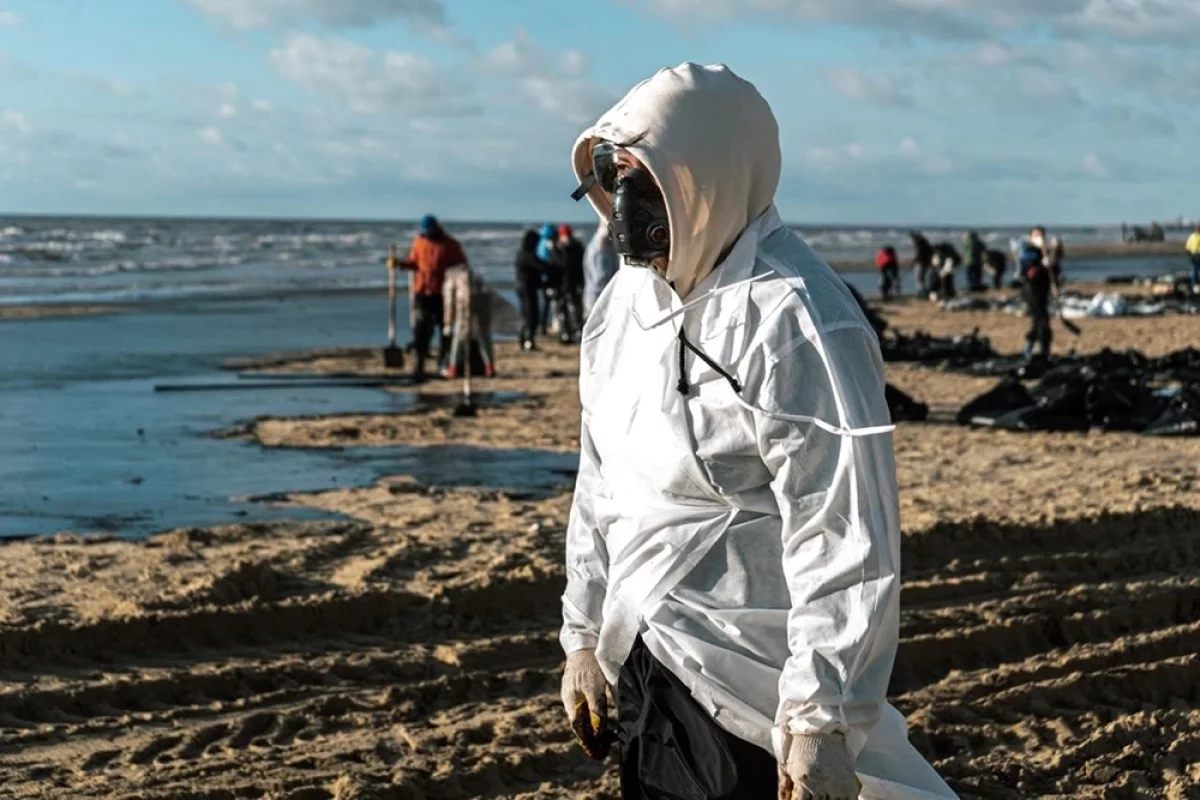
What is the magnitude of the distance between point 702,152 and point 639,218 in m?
0.19

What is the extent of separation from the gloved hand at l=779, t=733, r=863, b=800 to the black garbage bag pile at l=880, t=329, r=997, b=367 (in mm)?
17116

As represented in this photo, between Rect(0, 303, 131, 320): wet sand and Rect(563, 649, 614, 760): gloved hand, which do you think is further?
Rect(0, 303, 131, 320): wet sand

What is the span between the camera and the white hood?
8.96 ft

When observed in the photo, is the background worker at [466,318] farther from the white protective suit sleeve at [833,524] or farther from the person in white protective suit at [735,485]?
the white protective suit sleeve at [833,524]

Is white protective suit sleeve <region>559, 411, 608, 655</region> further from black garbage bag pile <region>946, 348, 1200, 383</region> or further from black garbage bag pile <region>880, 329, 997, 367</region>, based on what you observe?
black garbage bag pile <region>880, 329, 997, 367</region>

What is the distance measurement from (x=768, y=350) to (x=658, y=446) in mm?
319

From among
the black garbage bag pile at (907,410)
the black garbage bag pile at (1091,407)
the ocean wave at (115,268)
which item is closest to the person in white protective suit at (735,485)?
the black garbage bag pile at (1091,407)

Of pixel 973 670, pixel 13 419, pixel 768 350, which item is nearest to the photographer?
pixel 768 350

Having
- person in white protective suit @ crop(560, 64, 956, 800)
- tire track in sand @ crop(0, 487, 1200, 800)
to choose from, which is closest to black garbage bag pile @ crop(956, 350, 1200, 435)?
tire track in sand @ crop(0, 487, 1200, 800)

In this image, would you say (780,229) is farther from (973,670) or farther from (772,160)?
(973,670)

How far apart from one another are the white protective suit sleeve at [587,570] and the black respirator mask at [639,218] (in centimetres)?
46

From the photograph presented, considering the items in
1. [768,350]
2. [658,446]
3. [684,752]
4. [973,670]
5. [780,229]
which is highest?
[780,229]

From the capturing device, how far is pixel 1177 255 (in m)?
72.9

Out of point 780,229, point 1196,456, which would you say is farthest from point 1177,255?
point 780,229
